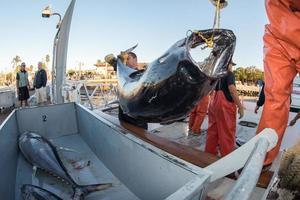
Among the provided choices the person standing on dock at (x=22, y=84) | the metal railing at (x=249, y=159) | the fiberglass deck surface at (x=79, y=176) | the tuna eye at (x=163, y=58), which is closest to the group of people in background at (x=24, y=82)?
the person standing on dock at (x=22, y=84)

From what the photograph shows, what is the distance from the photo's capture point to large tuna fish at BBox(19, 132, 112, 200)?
2.68m

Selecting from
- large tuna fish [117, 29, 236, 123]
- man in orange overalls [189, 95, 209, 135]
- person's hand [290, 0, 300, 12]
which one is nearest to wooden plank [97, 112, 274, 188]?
large tuna fish [117, 29, 236, 123]

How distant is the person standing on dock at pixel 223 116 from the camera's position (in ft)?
12.6

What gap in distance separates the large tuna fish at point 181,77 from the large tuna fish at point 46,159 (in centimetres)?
94

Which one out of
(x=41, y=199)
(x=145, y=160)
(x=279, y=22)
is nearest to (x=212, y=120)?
(x=279, y=22)

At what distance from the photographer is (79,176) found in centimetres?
334

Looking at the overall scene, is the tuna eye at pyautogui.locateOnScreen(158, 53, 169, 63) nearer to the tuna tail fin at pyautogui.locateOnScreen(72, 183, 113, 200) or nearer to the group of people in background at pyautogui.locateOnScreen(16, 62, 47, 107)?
the tuna tail fin at pyautogui.locateOnScreen(72, 183, 113, 200)

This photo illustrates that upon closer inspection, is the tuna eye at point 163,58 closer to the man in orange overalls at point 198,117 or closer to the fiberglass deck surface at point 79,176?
the fiberglass deck surface at point 79,176

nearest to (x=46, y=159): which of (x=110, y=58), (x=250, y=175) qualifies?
(x=110, y=58)

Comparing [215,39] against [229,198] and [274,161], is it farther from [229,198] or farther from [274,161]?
[229,198]

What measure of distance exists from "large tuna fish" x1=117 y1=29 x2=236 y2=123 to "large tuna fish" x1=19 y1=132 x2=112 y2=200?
94 centimetres

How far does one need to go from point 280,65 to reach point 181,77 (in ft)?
3.10

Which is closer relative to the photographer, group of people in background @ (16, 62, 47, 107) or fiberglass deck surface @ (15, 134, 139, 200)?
fiberglass deck surface @ (15, 134, 139, 200)

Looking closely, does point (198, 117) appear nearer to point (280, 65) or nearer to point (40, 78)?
point (280, 65)
